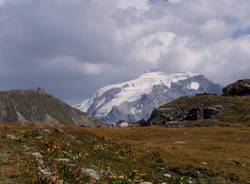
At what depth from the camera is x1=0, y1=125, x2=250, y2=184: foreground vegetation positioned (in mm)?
28547

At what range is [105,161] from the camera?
3784 cm

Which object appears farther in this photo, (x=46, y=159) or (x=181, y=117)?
(x=181, y=117)

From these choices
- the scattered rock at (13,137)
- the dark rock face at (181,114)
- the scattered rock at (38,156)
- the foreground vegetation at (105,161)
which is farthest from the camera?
the dark rock face at (181,114)

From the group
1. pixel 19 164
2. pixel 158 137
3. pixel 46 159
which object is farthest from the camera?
pixel 158 137

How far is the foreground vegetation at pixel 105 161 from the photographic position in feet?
93.7

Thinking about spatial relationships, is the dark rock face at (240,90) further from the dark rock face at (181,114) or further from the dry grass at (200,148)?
the dry grass at (200,148)

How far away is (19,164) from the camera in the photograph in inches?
1152

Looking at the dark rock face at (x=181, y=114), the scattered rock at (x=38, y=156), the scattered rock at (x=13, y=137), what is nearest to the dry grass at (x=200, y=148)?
the scattered rock at (x=13, y=137)

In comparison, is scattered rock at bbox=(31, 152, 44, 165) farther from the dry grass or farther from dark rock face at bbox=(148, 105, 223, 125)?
dark rock face at bbox=(148, 105, 223, 125)

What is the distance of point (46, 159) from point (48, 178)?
631cm

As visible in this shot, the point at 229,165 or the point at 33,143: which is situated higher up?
the point at 33,143

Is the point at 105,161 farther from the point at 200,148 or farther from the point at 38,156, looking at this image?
the point at 200,148

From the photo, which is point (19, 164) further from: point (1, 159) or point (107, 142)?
point (107, 142)

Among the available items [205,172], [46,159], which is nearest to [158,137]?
[205,172]
